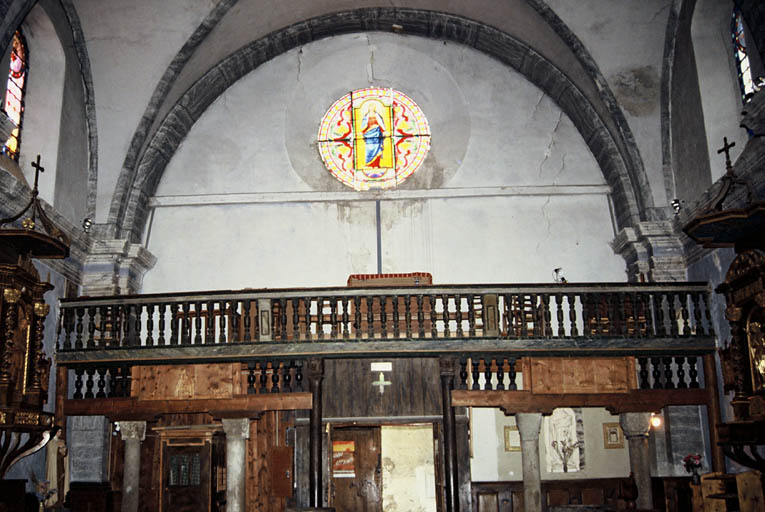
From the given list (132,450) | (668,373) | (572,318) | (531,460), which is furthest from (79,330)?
(668,373)

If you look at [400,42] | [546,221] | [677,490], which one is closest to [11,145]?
[400,42]

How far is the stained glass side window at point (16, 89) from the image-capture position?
13.6m

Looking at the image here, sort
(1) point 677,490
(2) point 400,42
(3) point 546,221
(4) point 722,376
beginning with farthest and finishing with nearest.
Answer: (2) point 400,42 < (3) point 546,221 < (1) point 677,490 < (4) point 722,376

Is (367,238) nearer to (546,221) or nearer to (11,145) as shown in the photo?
(546,221)

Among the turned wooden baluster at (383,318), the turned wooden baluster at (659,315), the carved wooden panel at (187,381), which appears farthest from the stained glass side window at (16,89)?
the turned wooden baluster at (659,315)

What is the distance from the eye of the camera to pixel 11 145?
1359 cm

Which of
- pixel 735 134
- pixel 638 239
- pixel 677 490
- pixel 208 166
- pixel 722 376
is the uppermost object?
pixel 208 166

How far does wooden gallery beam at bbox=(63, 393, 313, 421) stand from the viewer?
41.4ft

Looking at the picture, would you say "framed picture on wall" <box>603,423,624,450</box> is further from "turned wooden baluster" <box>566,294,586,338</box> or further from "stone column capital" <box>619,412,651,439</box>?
"turned wooden baluster" <box>566,294,586,338</box>

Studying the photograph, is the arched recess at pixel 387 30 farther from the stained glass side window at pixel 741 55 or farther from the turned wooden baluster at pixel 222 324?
the turned wooden baluster at pixel 222 324

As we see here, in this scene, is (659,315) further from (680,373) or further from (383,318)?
(383,318)

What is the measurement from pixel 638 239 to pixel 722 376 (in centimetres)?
335

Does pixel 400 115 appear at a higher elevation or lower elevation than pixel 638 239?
higher

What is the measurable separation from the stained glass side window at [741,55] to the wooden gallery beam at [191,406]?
27.5 feet
